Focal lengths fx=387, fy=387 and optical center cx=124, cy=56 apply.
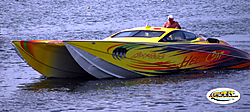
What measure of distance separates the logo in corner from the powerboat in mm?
2342

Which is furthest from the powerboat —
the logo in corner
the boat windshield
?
the logo in corner

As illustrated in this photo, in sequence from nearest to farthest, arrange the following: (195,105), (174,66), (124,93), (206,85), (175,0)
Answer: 1. (195,105)
2. (124,93)
3. (206,85)
4. (174,66)
5. (175,0)

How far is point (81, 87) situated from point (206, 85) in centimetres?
374

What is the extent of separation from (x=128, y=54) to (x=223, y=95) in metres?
3.25

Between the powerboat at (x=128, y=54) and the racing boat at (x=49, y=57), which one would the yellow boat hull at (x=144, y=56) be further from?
the racing boat at (x=49, y=57)

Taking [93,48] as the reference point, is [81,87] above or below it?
below

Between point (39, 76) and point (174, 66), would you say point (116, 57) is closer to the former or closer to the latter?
point (174, 66)

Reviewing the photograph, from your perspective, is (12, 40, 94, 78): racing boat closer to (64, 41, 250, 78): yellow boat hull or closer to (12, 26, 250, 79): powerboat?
(12, 26, 250, 79): powerboat

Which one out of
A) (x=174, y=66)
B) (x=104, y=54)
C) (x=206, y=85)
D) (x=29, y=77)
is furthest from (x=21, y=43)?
(x=206, y=85)

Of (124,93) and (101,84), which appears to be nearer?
(124,93)

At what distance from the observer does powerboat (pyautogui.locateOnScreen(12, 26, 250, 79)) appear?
11.8 meters

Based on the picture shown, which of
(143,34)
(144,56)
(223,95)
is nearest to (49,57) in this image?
(144,56)

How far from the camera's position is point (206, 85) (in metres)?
11.6

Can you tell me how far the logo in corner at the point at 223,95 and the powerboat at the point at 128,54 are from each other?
234cm
